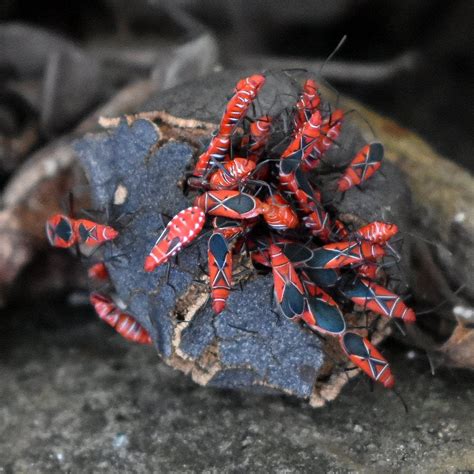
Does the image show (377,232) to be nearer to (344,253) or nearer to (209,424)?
(344,253)

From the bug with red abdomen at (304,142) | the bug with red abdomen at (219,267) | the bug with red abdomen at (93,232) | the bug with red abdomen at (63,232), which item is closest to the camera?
the bug with red abdomen at (219,267)

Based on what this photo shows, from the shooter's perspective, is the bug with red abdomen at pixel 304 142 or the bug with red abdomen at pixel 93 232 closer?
the bug with red abdomen at pixel 304 142

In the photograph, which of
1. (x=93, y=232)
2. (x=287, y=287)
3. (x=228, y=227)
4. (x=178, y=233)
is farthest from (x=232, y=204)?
(x=93, y=232)

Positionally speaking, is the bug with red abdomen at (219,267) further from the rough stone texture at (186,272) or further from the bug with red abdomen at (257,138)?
the bug with red abdomen at (257,138)

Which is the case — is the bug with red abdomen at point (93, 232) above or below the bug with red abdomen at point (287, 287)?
below

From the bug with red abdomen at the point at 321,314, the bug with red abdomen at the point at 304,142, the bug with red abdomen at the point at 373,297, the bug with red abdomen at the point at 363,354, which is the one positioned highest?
the bug with red abdomen at the point at 304,142

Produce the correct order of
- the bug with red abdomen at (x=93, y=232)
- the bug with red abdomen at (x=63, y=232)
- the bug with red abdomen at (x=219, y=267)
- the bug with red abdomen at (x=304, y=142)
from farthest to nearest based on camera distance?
the bug with red abdomen at (x=63, y=232) → the bug with red abdomen at (x=93, y=232) → the bug with red abdomen at (x=304, y=142) → the bug with red abdomen at (x=219, y=267)

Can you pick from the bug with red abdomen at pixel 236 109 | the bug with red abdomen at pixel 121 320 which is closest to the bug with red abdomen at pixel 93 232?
the bug with red abdomen at pixel 121 320

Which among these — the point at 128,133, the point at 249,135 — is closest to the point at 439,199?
the point at 249,135
